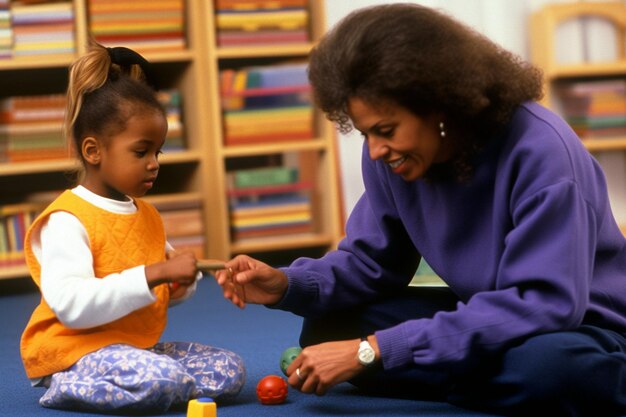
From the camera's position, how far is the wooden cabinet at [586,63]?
4102 millimetres

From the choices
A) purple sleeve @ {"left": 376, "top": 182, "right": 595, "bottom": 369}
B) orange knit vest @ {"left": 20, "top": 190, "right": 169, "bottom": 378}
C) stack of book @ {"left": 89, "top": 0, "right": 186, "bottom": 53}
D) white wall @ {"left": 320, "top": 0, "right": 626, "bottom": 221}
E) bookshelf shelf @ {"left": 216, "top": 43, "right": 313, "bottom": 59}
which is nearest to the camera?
purple sleeve @ {"left": 376, "top": 182, "right": 595, "bottom": 369}

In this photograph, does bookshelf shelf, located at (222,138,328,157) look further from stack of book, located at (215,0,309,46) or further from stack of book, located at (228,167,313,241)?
stack of book, located at (215,0,309,46)

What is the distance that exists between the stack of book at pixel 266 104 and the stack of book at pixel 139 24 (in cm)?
23

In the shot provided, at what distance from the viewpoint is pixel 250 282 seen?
5.72 ft

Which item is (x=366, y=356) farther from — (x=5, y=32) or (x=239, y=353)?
(x=5, y=32)

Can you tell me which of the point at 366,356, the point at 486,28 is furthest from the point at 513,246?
the point at 486,28

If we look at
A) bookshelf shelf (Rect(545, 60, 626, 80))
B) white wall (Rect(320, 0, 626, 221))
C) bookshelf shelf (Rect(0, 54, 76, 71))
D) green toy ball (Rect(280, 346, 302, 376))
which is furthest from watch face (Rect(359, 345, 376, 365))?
bookshelf shelf (Rect(545, 60, 626, 80))

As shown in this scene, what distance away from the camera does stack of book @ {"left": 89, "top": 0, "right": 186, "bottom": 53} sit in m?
3.64

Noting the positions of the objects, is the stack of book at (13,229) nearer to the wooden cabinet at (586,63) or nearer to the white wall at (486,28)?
the white wall at (486,28)

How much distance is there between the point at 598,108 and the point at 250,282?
2.70 m

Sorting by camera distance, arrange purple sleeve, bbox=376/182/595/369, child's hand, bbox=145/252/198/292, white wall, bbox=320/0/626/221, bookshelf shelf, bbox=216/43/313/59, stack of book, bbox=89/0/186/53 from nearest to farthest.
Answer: purple sleeve, bbox=376/182/595/369
child's hand, bbox=145/252/198/292
stack of book, bbox=89/0/186/53
bookshelf shelf, bbox=216/43/313/59
white wall, bbox=320/0/626/221

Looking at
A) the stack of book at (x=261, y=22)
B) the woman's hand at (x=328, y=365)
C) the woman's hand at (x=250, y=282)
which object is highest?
the stack of book at (x=261, y=22)

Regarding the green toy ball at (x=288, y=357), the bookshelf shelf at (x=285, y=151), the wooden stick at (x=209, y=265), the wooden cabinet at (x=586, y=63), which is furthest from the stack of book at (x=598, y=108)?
the wooden stick at (x=209, y=265)

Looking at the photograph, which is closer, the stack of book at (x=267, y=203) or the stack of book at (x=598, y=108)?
the stack of book at (x=267, y=203)
